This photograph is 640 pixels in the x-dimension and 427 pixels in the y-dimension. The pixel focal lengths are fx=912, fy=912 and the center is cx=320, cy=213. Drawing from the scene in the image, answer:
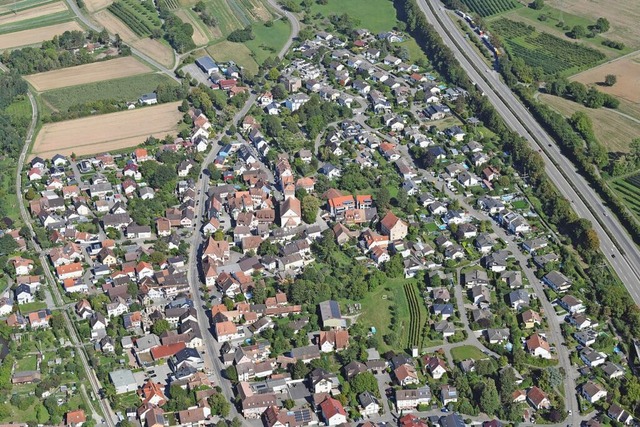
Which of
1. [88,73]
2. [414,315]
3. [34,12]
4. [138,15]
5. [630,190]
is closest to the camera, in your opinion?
[414,315]

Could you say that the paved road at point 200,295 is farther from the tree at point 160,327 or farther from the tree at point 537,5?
the tree at point 537,5

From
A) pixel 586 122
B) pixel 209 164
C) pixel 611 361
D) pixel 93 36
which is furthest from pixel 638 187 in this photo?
pixel 93 36

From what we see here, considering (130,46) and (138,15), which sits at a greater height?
(138,15)

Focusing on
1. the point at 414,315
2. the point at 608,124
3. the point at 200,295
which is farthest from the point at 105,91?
the point at 608,124

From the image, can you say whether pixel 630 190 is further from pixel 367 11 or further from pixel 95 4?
pixel 95 4

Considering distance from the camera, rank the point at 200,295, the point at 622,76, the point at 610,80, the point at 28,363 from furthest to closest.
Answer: the point at 622,76, the point at 610,80, the point at 200,295, the point at 28,363

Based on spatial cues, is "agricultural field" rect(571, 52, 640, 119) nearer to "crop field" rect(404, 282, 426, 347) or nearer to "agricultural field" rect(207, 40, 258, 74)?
"agricultural field" rect(207, 40, 258, 74)

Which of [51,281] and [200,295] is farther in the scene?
[51,281]

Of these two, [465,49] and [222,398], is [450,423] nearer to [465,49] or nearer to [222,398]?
[222,398]
